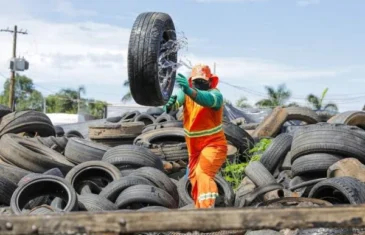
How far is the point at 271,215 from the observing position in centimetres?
176

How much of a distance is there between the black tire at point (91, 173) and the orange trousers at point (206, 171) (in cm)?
211

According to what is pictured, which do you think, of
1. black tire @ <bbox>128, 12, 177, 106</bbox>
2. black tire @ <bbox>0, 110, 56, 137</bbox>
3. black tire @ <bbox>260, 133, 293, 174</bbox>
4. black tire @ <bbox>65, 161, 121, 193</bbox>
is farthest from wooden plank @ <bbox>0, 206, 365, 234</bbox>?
black tire @ <bbox>0, 110, 56, 137</bbox>

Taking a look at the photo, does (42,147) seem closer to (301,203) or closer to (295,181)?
(295,181)

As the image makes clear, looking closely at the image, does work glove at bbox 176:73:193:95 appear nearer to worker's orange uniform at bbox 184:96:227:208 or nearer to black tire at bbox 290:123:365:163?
worker's orange uniform at bbox 184:96:227:208

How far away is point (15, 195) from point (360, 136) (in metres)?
4.09

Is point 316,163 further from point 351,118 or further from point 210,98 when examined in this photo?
point 351,118

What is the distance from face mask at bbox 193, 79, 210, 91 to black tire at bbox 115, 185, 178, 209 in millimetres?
1415

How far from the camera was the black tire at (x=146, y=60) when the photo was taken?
5.81 meters

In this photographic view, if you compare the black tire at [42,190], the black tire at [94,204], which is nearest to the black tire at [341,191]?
the black tire at [94,204]

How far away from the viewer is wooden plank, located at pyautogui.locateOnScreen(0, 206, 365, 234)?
1.70 meters

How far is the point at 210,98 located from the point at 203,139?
0.46m

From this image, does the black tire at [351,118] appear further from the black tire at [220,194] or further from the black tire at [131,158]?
the black tire at [220,194]

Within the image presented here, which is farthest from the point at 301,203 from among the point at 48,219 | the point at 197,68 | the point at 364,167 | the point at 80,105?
the point at 80,105

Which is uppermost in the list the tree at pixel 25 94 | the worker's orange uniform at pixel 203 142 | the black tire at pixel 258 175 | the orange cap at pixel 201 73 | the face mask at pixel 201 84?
the orange cap at pixel 201 73
